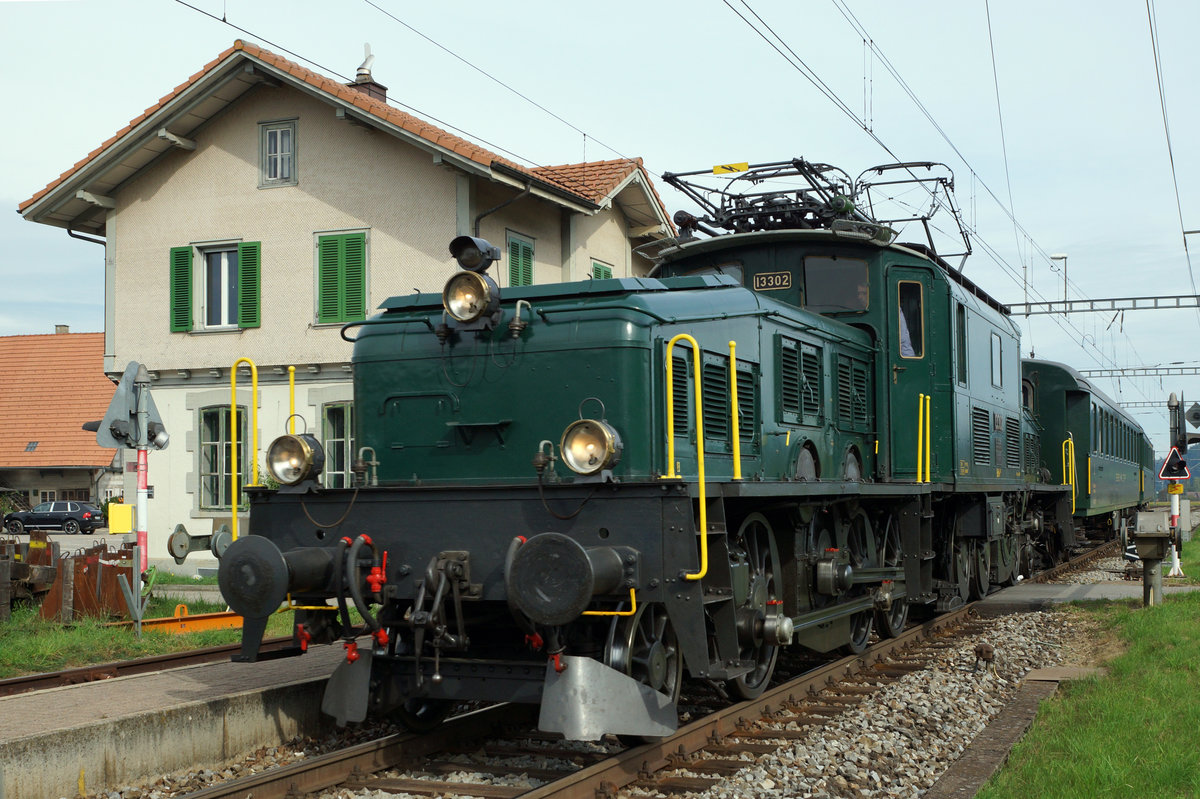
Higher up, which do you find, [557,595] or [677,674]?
[557,595]

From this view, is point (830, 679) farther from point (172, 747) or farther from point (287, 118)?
point (287, 118)

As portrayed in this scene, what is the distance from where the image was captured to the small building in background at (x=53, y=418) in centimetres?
3559

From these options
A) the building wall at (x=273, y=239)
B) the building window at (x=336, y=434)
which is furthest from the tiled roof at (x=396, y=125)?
the building window at (x=336, y=434)

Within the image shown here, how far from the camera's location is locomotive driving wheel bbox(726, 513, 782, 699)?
6738mm

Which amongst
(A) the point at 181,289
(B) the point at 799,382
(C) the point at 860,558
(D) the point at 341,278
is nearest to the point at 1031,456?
(C) the point at 860,558

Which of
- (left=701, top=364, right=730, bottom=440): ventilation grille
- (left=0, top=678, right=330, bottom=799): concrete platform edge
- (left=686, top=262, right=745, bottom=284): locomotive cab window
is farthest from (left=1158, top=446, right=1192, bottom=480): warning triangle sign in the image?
(left=0, top=678, right=330, bottom=799): concrete platform edge

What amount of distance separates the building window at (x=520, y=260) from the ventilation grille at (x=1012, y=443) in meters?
7.75

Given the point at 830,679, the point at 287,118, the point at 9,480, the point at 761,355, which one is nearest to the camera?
the point at 761,355

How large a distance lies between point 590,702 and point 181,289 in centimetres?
1539

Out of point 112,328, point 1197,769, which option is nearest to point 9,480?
point 112,328

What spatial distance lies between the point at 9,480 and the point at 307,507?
35.4 metres

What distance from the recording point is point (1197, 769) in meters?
5.36

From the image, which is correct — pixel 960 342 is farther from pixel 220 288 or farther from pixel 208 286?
pixel 208 286

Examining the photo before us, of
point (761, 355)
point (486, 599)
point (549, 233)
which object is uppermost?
point (549, 233)
